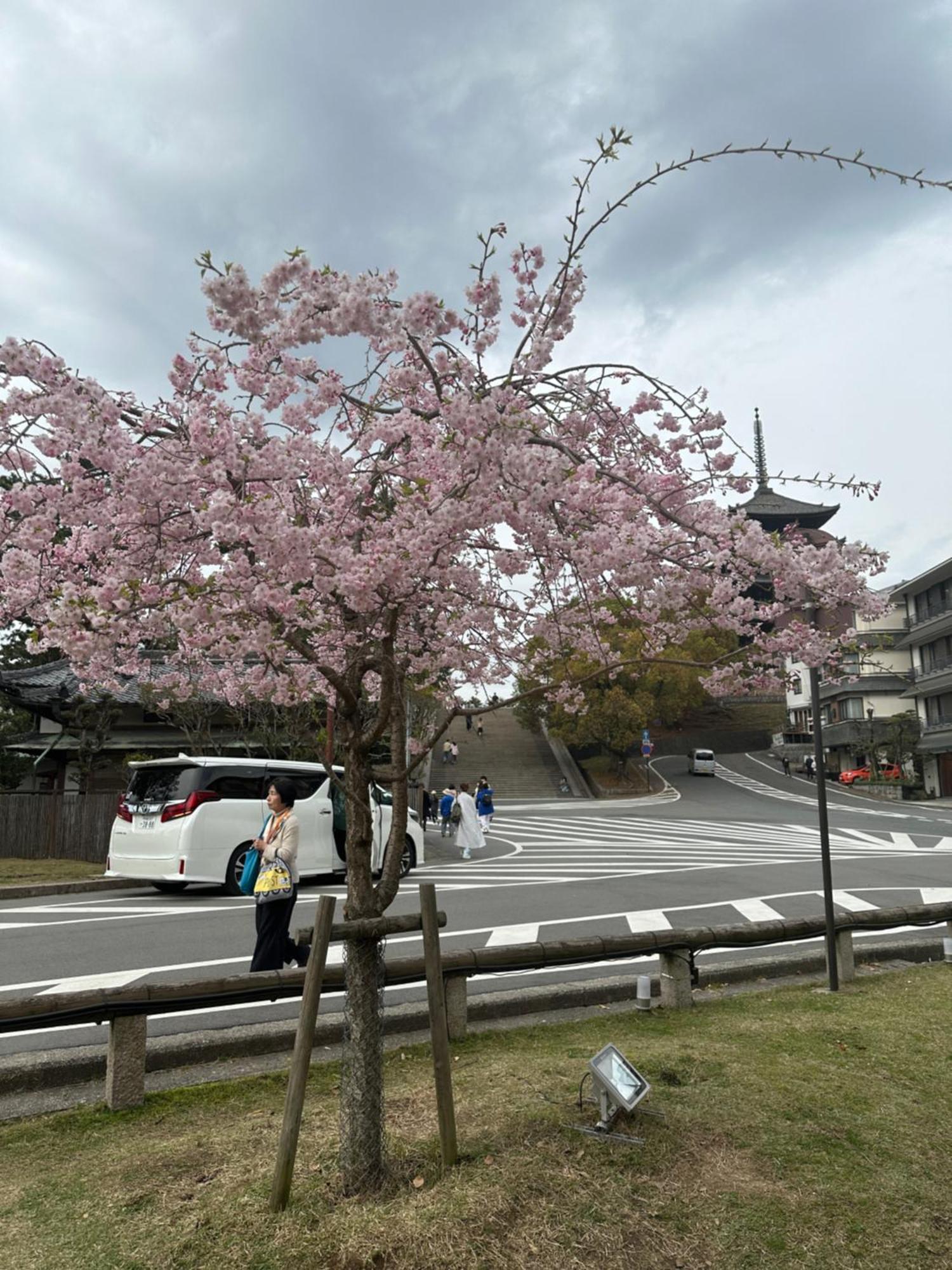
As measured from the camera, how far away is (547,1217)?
3.11 meters

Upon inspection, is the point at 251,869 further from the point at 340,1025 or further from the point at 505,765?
the point at 505,765

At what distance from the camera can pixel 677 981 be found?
19.8ft

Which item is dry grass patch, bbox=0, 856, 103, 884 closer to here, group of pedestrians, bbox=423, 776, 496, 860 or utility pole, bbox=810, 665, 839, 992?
group of pedestrians, bbox=423, 776, 496, 860

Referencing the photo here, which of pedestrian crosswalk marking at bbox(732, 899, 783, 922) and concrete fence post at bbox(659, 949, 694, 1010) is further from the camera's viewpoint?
pedestrian crosswalk marking at bbox(732, 899, 783, 922)

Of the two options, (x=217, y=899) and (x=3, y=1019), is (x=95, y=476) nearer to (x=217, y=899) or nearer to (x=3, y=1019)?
(x=3, y=1019)

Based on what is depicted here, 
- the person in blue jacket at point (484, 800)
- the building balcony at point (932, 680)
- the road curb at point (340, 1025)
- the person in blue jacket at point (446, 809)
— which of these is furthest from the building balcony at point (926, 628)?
the road curb at point (340, 1025)

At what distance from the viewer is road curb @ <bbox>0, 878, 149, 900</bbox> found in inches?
516

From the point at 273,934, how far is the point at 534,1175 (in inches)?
138

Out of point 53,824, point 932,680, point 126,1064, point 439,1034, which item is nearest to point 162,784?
point 53,824

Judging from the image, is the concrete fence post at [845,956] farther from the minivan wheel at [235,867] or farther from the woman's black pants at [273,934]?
the minivan wheel at [235,867]

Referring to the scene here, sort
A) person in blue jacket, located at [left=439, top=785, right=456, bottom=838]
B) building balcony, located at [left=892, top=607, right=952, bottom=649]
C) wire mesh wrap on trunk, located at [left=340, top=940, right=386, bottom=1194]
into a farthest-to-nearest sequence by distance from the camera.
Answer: building balcony, located at [left=892, top=607, right=952, bottom=649] < person in blue jacket, located at [left=439, top=785, right=456, bottom=838] < wire mesh wrap on trunk, located at [left=340, top=940, right=386, bottom=1194]

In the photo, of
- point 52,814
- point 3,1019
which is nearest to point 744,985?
point 3,1019

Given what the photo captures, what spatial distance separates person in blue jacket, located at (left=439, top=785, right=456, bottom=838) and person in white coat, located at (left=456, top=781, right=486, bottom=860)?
4.23 m

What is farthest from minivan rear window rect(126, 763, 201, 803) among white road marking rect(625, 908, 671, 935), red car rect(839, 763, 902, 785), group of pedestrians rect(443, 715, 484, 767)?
red car rect(839, 763, 902, 785)
